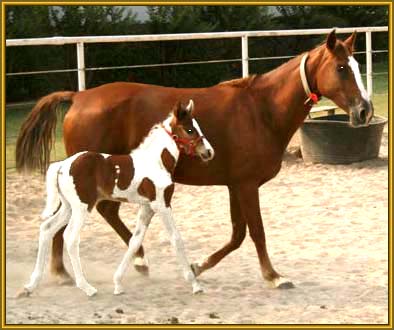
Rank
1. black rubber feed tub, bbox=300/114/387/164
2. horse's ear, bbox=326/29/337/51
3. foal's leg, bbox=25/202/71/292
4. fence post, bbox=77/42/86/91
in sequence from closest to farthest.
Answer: foal's leg, bbox=25/202/71/292, horse's ear, bbox=326/29/337/51, fence post, bbox=77/42/86/91, black rubber feed tub, bbox=300/114/387/164

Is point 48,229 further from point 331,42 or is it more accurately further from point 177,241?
point 331,42

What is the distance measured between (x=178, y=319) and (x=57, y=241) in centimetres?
112

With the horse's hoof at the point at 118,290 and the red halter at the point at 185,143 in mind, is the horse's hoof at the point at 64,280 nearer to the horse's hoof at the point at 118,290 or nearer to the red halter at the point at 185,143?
the horse's hoof at the point at 118,290

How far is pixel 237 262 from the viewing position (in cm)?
574

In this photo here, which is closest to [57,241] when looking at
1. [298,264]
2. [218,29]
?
[298,264]

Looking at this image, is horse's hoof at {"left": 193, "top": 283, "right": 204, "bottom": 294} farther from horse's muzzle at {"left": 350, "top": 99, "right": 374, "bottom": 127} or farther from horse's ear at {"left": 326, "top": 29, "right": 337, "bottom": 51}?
horse's ear at {"left": 326, "top": 29, "right": 337, "bottom": 51}

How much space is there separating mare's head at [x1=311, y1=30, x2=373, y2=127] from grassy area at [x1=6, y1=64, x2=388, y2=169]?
96.7 inches

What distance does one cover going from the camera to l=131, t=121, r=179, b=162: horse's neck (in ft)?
15.2

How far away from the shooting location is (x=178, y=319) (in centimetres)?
441

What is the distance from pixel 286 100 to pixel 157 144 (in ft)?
3.20

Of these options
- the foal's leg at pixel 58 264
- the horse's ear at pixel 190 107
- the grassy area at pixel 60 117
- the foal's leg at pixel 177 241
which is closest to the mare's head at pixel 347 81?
the horse's ear at pixel 190 107

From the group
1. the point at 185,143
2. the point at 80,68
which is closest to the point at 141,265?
the point at 185,143

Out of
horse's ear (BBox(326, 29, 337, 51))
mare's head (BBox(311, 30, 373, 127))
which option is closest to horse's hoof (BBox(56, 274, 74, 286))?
mare's head (BBox(311, 30, 373, 127))

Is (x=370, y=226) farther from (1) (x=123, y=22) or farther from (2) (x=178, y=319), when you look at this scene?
(1) (x=123, y=22)
